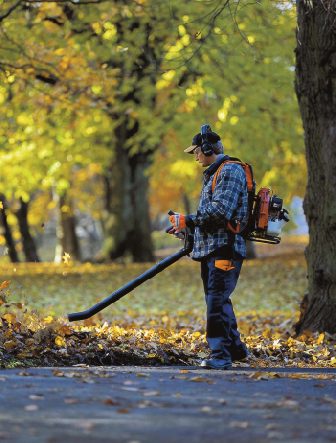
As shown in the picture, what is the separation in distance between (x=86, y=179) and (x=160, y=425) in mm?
40183

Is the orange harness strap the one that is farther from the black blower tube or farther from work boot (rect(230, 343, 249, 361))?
work boot (rect(230, 343, 249, 361))

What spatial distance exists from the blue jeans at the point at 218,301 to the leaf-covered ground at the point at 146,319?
2.80 feet

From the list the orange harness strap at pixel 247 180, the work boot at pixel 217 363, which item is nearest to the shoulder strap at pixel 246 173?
the orange harness strap at pixel 247 180

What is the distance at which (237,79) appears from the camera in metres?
24.0

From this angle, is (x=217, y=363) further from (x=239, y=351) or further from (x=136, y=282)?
(x=136, y=282)

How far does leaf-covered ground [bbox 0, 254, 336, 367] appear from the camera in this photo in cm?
906

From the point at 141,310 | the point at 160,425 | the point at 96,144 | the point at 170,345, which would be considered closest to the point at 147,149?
the point at 96,144

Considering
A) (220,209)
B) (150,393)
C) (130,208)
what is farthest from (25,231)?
(150,393)

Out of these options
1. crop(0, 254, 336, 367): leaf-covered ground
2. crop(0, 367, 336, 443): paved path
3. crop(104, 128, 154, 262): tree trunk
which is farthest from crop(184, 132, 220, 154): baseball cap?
crop(104, 128, 154, 262): tree trunk

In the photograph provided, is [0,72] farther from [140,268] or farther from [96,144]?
[96,144]

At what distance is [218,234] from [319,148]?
3676 mm

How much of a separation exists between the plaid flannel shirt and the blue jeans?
112 mm

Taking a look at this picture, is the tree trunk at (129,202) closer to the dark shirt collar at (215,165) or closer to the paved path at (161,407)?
the dark shirt collar at (215,165)

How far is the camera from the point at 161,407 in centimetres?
591
